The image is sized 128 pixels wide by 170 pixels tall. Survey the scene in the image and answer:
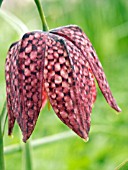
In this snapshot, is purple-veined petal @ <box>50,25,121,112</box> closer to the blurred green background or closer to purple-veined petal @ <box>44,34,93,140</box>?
purple-veined petal @ <box>44,34,93,140</box>

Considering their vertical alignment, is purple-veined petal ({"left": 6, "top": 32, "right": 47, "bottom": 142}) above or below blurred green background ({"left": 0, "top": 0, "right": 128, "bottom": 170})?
above

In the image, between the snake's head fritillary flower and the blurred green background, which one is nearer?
the snake's head fritillary flower

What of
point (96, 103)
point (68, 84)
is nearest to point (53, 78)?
point (68, 84)

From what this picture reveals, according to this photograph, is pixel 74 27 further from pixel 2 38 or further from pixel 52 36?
pixel 2 38

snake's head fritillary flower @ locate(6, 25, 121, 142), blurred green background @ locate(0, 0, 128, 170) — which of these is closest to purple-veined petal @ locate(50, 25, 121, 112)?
snake's head fritillary flower @ locate(6, 25, 121, 142)

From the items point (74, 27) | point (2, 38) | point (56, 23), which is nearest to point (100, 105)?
point (56, 23)

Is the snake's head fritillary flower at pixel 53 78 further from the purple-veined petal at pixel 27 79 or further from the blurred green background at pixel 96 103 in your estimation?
the blurred green background at pixel 96 103
